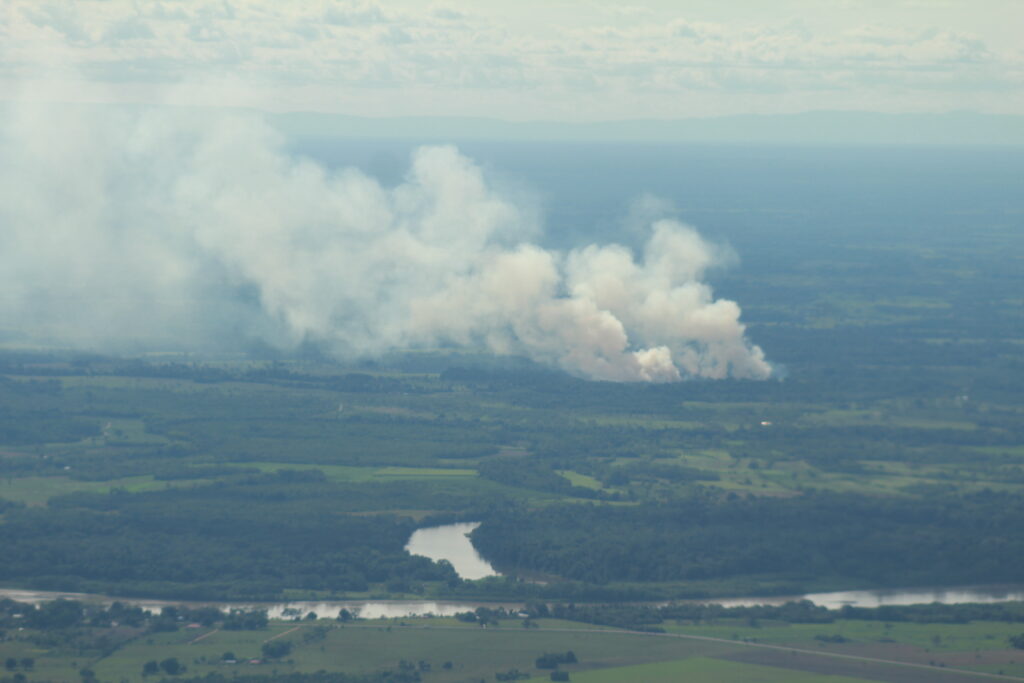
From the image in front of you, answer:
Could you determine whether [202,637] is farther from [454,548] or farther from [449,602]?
[454,548]

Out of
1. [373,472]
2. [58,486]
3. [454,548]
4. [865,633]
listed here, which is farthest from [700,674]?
[58,486]

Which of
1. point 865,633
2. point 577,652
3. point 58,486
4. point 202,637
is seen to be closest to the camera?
point 577,652

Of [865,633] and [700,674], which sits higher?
[865,633]

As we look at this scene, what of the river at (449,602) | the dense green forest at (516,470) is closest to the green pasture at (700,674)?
the river at (449,602)

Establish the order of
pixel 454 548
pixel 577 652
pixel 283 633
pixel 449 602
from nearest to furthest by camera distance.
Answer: pixel 577 652 < pixel 283 633 < pixel 449 602 < pixel 454 548

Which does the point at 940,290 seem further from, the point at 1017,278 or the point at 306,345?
the point at 306,345

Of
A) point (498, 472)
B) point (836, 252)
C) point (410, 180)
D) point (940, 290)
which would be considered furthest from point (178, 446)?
point (836, 252)

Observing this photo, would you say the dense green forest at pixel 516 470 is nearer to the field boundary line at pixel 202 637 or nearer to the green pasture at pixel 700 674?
the field boundary line at pixel 202 637

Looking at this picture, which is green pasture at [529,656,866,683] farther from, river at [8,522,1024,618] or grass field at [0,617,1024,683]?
river at [8,522,1024,618]

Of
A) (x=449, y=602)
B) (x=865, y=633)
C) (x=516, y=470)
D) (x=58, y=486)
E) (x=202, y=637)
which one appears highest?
(x=516, y=470)
